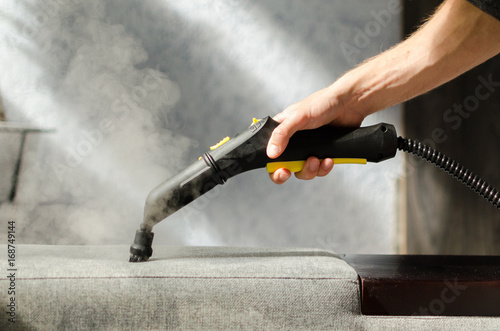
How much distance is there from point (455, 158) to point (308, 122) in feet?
2.56

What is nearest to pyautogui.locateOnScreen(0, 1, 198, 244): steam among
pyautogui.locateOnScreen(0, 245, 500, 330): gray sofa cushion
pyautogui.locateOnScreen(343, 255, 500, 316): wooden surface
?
pyautogui.locateOnScreen(0, 245, 500, 330): gray sofa cushion

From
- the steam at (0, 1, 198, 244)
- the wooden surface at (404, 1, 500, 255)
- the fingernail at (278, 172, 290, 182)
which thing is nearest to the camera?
the fingernail at (278, 172, 290, 182)

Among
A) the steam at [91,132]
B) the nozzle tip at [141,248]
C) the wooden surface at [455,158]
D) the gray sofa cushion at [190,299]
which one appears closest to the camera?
the gray sofa cushion at [190,299]

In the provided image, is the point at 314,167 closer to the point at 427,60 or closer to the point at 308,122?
the point at 308,122

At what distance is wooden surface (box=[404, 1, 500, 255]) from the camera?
1231mm

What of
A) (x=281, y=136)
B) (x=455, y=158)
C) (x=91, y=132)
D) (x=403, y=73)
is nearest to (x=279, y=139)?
(x=281, y=136)

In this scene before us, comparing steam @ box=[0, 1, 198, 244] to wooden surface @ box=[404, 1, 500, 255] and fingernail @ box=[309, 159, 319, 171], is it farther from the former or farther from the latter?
wooden surface @ box=[404, 1, 500, 255]

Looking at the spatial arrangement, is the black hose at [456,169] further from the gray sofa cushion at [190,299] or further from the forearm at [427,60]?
the gray sofa cushion at [190,299]

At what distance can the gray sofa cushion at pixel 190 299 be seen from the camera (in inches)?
28.5

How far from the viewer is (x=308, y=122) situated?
959 mm

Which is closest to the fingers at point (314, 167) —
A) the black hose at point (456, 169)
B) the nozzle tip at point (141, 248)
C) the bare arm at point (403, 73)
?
the bare arm at point (403, 73)

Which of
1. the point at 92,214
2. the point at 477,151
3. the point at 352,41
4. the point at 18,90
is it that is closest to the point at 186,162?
the point at 92,214

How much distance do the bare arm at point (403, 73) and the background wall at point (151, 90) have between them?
0.70 metres

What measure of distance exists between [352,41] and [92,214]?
122 centimetres
